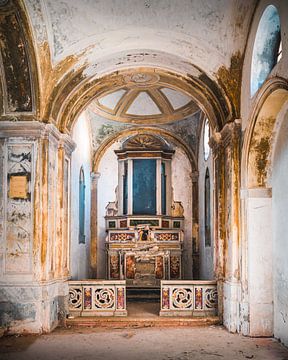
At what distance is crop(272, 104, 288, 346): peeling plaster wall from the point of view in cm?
822

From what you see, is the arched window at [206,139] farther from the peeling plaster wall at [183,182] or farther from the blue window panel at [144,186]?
the blue window panel at [144,186]

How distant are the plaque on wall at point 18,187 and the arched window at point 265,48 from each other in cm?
447

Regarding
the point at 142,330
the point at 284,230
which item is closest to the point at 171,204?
the point at 142,330

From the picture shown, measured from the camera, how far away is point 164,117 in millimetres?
16125

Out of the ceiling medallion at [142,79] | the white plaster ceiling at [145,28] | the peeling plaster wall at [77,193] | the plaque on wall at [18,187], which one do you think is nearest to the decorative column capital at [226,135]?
the white plaster ceiling at [145,28]

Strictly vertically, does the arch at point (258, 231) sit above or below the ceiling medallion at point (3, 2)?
below

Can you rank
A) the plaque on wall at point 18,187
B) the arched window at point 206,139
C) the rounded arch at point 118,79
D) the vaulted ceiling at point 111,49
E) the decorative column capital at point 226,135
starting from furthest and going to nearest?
the arched window at point 206,139
the rounded arch at point 118,79
the decorative column capital at point 226,135
the plaque on wall at point 18,187
the vaulted ceiling at point 111,49

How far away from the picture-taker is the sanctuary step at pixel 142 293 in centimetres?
1448

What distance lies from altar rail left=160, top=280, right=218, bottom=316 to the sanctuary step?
11.9 feet

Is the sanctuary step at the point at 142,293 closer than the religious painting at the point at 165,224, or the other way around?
the sanctuary step at the point at 142,293

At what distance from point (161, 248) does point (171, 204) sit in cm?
181

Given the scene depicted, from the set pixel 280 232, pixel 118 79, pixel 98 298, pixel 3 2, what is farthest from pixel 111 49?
pixel 98 298

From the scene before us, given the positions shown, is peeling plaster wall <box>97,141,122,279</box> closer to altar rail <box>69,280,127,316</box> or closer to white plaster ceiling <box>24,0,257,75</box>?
altar rail <box>69,280,127,316</box>

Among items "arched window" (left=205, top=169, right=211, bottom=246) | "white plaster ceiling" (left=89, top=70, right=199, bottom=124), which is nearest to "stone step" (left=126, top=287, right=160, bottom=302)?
"arched window" (left=205, top=169, right=211, bottom=246)
